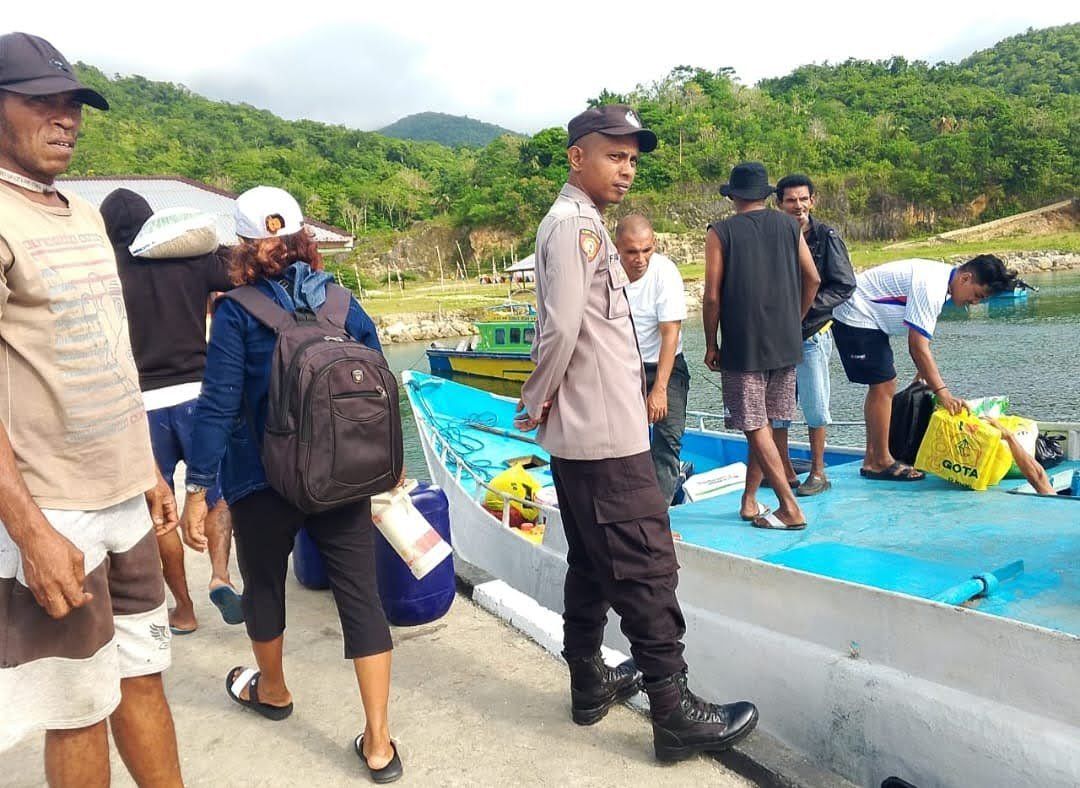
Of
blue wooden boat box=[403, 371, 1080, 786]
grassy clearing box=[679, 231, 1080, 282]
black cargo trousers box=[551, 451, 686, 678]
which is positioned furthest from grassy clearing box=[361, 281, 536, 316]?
black cargo trousers box=[551, 451, 686, 678]

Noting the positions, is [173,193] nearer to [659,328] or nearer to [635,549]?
[659,328]

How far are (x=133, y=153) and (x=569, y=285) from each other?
92794 millimetres

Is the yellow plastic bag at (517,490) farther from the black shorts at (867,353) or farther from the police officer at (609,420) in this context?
the police officer at (609,420)

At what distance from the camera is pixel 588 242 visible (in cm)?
244

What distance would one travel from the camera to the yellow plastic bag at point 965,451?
439 centimetres

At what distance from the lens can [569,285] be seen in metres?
2.43

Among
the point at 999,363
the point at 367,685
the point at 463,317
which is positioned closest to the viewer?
the point at 367,685

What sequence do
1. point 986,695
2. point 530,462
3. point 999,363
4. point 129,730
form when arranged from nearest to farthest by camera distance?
point 129,730
point 986,695
point 530,462
point 999,363

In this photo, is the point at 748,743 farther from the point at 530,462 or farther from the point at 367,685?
the point at 530,462

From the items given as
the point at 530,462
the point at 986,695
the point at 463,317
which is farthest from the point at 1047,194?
the point at 986,695

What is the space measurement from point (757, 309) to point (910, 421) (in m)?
1.70

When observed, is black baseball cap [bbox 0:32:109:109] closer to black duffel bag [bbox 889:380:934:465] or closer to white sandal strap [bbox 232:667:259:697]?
white sandal strap [bbox 232:667:259:697]

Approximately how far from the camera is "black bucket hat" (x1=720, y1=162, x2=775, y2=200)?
168 inches

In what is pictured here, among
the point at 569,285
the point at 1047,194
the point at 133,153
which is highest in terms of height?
the point at 133,153
